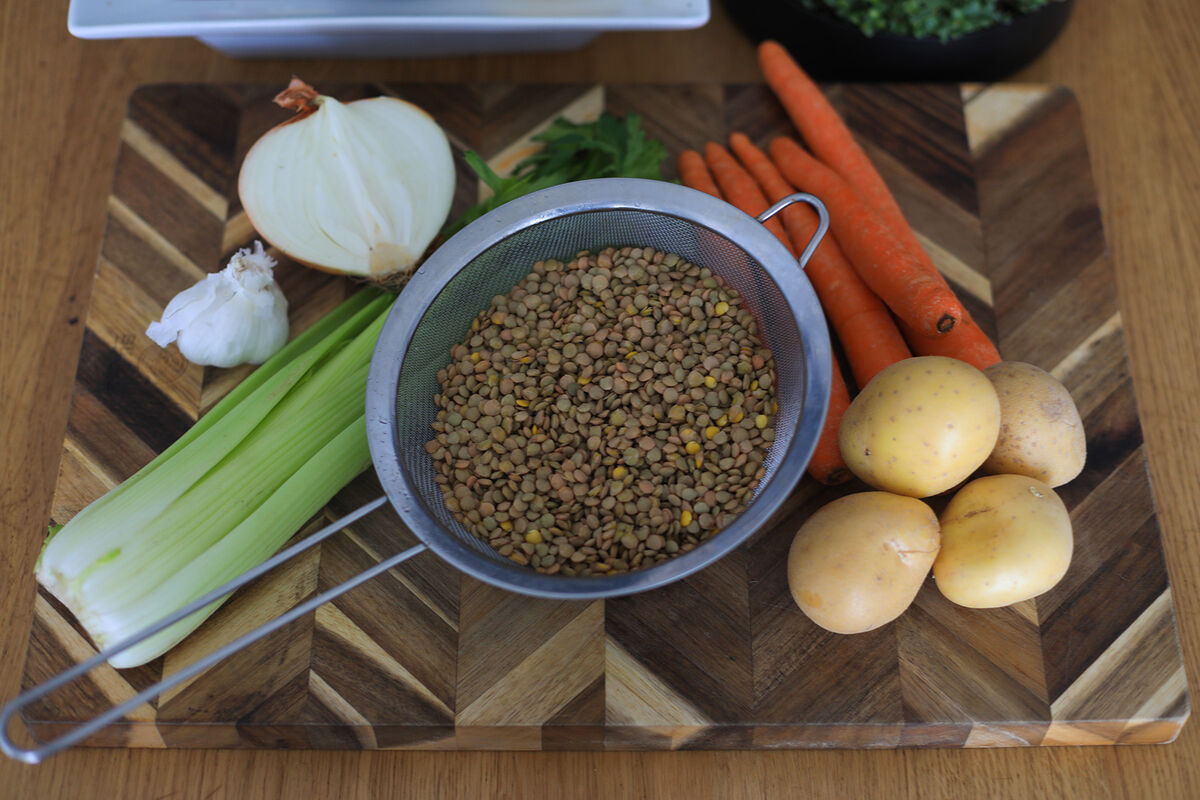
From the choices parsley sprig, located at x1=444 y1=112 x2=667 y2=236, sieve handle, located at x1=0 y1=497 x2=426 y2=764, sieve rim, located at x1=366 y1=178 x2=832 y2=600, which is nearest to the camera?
sieve handle, located at x1=0 y1=497 x2=426 y2=764

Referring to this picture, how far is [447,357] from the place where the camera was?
1.31 m

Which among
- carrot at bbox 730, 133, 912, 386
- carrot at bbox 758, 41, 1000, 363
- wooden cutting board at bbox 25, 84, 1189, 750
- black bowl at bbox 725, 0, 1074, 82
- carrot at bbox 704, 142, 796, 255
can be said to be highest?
black bowl at bbox 725, 0, 1074, 82

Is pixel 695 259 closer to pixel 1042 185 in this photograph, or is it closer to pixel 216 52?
pixel 1042 185

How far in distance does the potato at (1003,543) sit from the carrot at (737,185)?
1.64ft

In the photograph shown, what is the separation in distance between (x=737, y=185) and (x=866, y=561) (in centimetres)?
66

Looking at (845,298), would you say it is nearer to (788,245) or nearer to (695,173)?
(788,245)

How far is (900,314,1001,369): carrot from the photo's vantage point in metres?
1.31

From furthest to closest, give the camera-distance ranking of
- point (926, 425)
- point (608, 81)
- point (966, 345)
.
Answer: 1. point (608, 81)
2. point (966, 345)
3. point (926, 425)

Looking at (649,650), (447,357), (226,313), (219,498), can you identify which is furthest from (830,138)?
(219,498)

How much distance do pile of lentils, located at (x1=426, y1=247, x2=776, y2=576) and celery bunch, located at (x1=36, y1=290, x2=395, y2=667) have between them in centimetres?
16

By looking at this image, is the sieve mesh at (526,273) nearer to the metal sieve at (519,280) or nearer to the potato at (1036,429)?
the metal sieve at (519,280)

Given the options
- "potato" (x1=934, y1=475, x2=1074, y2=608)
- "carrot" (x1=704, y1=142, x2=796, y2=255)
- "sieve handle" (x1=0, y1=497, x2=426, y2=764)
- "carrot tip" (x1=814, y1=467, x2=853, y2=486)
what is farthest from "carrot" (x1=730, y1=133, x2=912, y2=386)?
"sieve handle" (x1=0, y1=497, x2=426, y2=764)

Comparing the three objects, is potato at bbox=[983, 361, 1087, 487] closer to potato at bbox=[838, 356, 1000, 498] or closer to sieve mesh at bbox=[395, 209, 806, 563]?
potato at bbox=[838, 356, 1000, 498]

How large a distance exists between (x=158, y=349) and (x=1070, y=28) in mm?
1690
